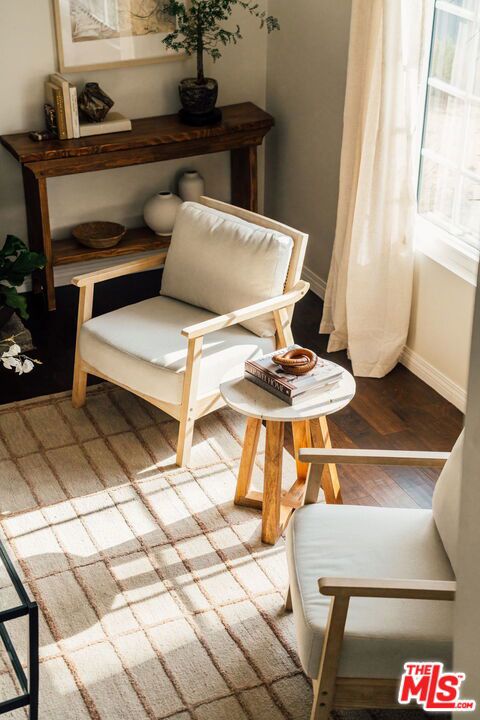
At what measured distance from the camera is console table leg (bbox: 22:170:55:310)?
4.05 metres

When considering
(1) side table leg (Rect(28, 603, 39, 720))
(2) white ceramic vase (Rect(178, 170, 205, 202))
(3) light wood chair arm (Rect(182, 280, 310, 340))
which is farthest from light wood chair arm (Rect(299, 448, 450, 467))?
(2) white ceramic vase (Rect(178, 170, 205, 202))

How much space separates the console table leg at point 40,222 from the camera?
405 centimetres

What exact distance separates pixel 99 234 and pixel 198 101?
33.4 inches

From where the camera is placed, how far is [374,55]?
332cm

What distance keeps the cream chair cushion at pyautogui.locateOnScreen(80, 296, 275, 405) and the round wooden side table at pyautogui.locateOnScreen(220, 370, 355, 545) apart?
1.17 ft

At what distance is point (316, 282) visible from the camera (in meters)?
4.48

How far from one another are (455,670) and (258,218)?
10.7 ft

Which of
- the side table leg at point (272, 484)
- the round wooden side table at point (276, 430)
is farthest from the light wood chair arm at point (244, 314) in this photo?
the side table leg at point (272, 484)

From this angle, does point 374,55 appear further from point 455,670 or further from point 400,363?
point 455,670

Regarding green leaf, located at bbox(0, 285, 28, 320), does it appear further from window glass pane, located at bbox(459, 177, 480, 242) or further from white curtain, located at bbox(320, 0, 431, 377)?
window glass pane, located at bbox(459, 177, 480, 242)

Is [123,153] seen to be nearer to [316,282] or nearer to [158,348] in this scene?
[316,282]

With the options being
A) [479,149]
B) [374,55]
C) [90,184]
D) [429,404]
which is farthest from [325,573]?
[90,184]

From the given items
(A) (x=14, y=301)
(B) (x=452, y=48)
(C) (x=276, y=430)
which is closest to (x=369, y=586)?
(C) (x=276, y=430)

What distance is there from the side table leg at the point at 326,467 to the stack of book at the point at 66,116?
209 cm
